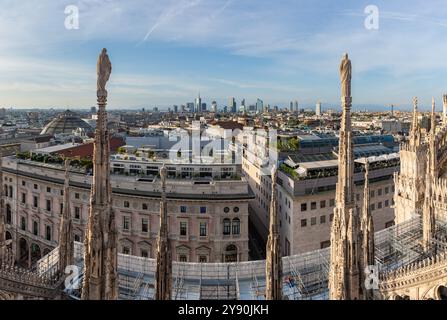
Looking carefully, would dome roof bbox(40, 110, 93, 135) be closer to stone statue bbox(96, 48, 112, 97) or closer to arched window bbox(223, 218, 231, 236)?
arched window bbox(223, 218, 231, 236)

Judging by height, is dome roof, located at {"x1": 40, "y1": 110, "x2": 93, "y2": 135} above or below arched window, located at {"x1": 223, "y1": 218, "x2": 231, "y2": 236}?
above

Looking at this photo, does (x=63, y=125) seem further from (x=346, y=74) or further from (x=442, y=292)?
(x=346, y=74)

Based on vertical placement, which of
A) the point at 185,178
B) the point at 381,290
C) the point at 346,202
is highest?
the point at 346,202

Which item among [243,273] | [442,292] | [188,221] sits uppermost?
[442,292]

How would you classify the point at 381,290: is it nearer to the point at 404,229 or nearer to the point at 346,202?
the point at 404,229

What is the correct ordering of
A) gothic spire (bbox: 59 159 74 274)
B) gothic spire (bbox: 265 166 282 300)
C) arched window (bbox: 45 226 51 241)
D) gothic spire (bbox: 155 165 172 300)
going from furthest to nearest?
arched window (bbox: 45 226 51 241), gothic spire (bbox: 59 159 74 274), gothic spire (bbox: 265 166 282 300), gothic spire (bbox: 155 165 172 300)

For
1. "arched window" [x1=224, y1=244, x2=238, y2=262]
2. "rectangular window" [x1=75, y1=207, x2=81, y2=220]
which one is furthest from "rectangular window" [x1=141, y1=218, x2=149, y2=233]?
"rectangular window" [x1=75, y1=207, x2=81, y2=220]

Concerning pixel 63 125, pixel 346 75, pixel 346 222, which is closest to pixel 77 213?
pixel 346 222
